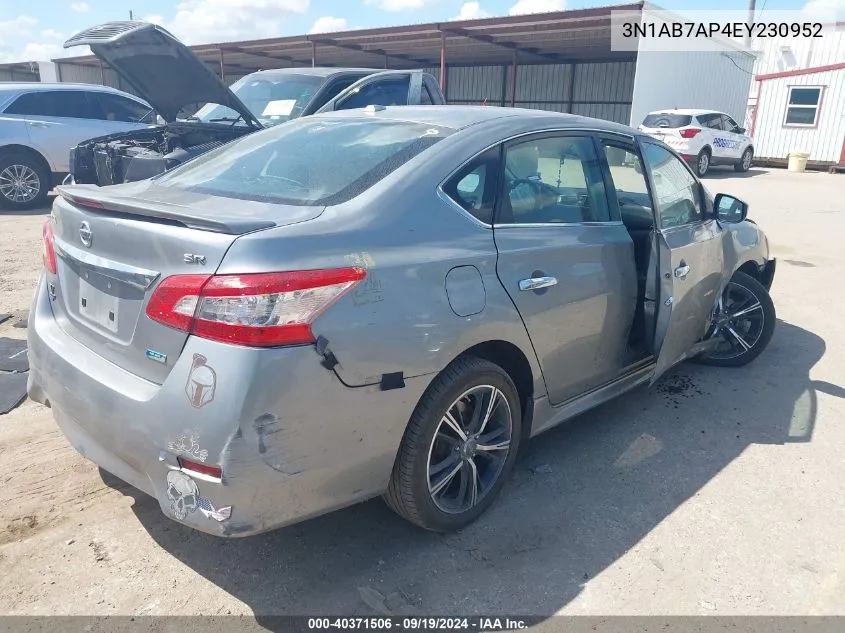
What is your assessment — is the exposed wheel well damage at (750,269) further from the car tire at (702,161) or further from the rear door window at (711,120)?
the rear door window at (711,120)

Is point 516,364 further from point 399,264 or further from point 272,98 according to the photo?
point 272,98

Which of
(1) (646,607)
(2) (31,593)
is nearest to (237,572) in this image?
(2) (31,593)

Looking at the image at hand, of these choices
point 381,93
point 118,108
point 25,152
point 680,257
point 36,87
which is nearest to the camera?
point 680,257

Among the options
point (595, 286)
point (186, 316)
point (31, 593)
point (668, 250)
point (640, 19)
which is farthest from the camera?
point (640, 19)

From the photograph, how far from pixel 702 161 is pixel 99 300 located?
61.1 feet

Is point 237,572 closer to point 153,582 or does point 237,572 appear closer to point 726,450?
point 153,582

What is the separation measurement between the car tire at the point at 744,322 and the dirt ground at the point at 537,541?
30.2 inches

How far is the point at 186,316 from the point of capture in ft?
6.87

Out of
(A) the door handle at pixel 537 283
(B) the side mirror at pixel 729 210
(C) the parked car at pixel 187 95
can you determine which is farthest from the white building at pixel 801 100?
(A) the door handle at pixel 537 283

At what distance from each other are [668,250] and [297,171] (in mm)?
1947

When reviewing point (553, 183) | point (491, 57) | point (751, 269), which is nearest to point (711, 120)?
point (491, 57)

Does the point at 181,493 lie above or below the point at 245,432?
below

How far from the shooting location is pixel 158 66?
21.6ft

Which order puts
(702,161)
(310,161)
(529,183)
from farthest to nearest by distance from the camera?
(702,161)
(529,183)
(310,161)
